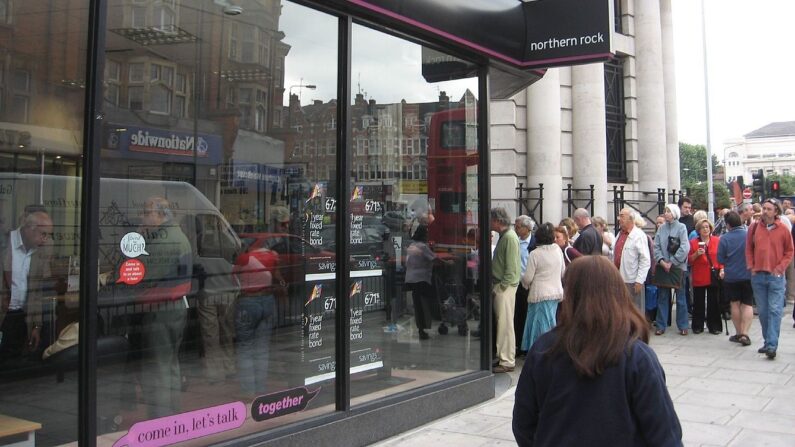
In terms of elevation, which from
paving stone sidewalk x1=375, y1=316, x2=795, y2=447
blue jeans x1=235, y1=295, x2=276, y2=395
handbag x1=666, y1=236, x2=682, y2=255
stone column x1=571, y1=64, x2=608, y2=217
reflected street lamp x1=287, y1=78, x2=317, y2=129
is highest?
stone column x1=571, y1=64, x2=608, y2=217

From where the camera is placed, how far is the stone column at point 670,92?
21516 mm

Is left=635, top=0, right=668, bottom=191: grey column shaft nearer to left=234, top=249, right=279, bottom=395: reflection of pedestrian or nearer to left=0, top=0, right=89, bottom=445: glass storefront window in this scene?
left=234, top=249, right=279, bottom=395: reflection of pedestrian

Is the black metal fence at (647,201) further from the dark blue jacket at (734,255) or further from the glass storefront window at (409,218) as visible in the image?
the glass storefront window at (409,218)

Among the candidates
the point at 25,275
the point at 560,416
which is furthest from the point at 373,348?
the point at 560,416

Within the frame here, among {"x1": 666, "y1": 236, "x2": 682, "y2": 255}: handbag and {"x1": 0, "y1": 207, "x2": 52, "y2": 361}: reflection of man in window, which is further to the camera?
{"x1": 666, "y1": 236, "x2": 682, "y2": 255}: handbag

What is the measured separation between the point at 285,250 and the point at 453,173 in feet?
6.83

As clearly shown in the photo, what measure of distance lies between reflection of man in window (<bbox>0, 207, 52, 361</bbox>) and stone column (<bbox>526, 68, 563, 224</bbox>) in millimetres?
12023

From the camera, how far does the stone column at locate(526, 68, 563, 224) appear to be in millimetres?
15945

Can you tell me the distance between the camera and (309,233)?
5.40 meters

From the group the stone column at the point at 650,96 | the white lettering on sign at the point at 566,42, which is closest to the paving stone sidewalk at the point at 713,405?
the white lettering on sign at the point at 566,42

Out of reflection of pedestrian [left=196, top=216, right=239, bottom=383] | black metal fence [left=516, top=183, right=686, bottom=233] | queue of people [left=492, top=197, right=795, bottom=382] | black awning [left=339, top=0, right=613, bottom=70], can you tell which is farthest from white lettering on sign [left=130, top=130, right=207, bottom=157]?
black metal fence [left=516, top=183, right=686, bottom=233]

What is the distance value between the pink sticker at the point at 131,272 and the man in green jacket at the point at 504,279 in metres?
3.89

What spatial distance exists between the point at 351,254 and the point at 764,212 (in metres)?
5.82

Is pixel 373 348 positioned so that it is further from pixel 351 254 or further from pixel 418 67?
pixel 418 67
